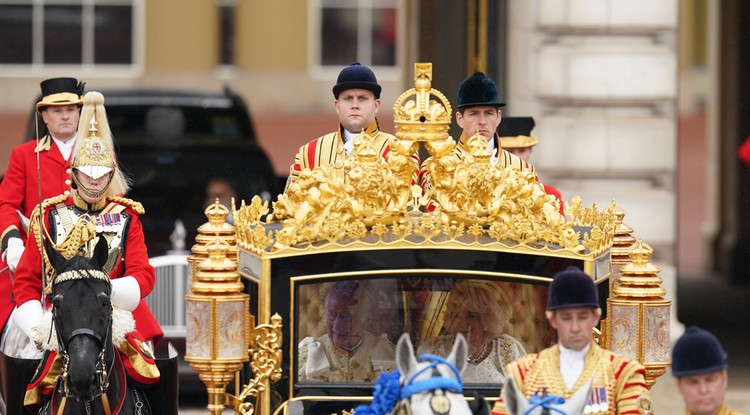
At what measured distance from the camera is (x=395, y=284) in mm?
8141

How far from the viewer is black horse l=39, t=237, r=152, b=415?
25.6 ft

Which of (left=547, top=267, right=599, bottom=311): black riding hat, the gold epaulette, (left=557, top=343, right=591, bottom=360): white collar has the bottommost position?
(left=557, top=343, right=591, bottom=360): white collar

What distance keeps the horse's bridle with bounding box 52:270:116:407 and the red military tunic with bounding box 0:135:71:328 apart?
5.93 ft

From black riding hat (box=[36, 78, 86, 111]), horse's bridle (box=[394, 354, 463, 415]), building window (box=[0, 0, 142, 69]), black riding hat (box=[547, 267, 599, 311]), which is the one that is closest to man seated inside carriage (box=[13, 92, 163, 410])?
black riding hat (box=[36, 78, 86, 111])

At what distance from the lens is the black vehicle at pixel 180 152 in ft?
46.5

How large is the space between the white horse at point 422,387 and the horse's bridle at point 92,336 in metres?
1.17

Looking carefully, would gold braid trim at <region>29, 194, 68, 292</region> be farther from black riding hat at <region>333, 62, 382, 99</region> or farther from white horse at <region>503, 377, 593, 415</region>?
white horse at <region>503, 377, 593, 415</region>

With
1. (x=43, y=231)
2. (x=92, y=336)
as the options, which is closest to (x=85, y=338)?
(x=92, y=336)

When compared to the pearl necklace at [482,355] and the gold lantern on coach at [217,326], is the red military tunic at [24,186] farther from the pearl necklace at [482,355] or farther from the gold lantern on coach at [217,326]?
the pearl necklace at [482,355]

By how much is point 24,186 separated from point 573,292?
3.88m

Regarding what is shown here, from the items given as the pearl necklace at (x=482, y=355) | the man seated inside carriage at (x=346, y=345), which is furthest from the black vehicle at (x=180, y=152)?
the pearl necklace at (x=482, y=355)

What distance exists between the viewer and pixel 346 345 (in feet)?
26.9

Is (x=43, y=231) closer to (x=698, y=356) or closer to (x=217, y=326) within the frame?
(x=217, y=326)

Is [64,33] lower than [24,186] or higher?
higher
